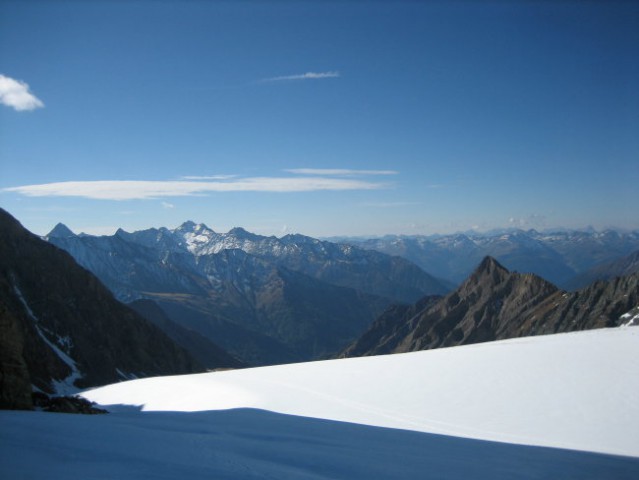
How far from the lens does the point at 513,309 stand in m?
153

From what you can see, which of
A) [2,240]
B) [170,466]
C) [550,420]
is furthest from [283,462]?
[2,240]

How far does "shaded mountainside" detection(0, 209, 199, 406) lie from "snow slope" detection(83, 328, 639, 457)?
46968mm

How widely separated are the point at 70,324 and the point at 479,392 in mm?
78482

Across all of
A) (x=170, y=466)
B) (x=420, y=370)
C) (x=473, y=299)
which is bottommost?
(x=473, y=299)

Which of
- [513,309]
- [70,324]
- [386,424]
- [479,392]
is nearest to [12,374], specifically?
[386,424]

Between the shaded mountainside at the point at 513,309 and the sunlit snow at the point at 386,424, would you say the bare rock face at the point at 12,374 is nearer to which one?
the sunlit snow at the point at 386,424

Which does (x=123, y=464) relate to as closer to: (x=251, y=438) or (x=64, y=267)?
(x=251, y=438)

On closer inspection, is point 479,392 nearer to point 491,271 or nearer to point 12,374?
point 12,374

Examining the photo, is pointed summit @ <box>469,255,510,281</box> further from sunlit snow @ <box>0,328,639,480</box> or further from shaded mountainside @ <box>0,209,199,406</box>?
Answer: sunlit snow @ <box>0,328,639,480</box>

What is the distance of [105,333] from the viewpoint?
83625mm

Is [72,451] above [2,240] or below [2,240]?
below

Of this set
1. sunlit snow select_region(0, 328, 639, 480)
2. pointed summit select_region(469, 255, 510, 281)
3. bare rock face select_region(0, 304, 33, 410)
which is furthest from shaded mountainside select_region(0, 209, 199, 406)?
pointed summit select_region(469, 255, 510, 281)

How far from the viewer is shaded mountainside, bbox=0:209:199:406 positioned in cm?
6366

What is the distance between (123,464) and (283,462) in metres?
3.04
